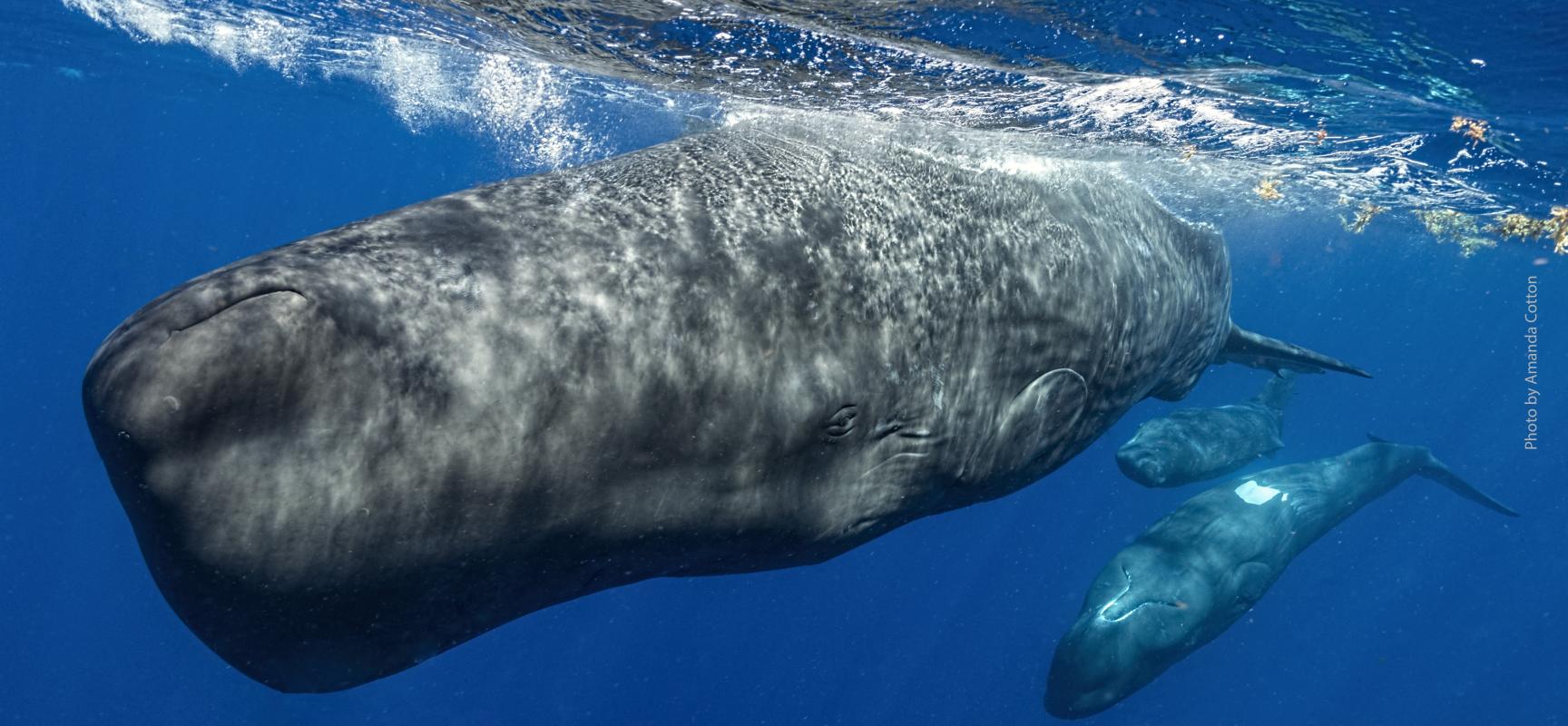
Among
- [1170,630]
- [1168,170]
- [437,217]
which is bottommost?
[1170,630]

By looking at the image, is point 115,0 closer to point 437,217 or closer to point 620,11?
point 620,11

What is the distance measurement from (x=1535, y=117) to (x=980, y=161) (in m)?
11.4

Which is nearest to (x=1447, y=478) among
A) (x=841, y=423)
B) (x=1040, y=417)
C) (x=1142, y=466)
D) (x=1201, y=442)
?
(x=1201, y=442)

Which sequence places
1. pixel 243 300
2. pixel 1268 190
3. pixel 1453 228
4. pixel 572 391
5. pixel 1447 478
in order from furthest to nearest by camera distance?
pixel 1453 228 < pixel 1268 190 < pixel 1447 478 < pixel 572 391 < pixel 243 300

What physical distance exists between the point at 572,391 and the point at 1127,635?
11557 mm

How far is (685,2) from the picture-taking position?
368 inches

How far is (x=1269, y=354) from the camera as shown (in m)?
9.89

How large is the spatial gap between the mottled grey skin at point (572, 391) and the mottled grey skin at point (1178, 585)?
881 cm

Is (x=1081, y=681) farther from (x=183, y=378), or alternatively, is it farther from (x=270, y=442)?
(x=183, y=378)

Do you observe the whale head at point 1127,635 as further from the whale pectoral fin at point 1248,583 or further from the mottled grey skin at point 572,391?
the mottled grey skin at point 572,391

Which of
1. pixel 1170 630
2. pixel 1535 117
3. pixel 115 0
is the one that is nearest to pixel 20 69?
pixel 115 0

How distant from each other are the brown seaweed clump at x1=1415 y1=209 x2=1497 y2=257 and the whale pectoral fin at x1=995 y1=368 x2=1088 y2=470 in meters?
24.1

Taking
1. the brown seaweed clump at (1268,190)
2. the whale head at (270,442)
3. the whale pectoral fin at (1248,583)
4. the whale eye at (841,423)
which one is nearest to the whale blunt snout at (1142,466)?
the whale pectoral fin at (1248,583)

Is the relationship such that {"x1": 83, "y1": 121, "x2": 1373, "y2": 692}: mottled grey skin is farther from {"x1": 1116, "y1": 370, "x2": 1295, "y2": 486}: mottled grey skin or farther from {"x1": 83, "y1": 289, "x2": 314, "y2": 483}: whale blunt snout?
{"x1": 1116, "y1": 370, "x2": 1295, "y2": 486}: mottled grey skin
